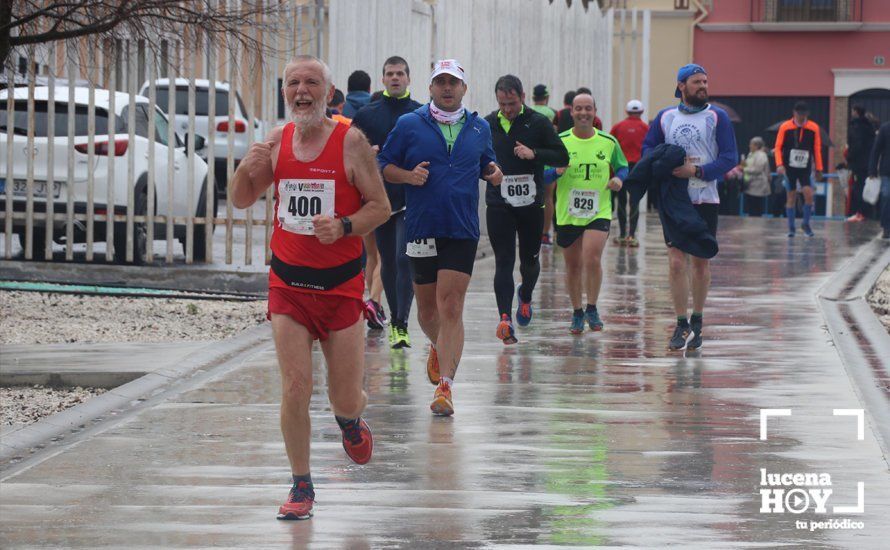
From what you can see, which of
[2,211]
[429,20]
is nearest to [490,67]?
[429,20]

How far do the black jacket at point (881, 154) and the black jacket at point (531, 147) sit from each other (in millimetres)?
13407

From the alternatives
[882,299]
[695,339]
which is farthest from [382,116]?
[882,299]

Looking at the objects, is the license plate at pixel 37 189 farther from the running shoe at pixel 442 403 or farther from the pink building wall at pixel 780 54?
the pink building wall at pixel 780 54

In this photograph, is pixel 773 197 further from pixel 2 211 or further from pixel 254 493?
pixel 254 493

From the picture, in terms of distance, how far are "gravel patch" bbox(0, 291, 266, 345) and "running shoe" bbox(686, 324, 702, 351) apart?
3344 millimetres

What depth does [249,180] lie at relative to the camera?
23.1ft

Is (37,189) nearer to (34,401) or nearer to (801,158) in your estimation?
(34,401)

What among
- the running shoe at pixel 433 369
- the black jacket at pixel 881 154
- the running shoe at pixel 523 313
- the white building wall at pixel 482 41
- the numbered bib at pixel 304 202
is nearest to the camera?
the numbered bib at pixel 304 202

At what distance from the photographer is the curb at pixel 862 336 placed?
9.48 metres

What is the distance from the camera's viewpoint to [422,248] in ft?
31.6

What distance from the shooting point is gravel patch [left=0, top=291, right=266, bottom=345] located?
12.6m

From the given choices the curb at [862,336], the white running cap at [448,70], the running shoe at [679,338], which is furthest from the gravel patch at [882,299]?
the white running cap at [448,70]

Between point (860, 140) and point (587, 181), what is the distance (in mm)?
18468

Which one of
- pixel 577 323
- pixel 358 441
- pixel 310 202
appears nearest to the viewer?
pixel 310 202
